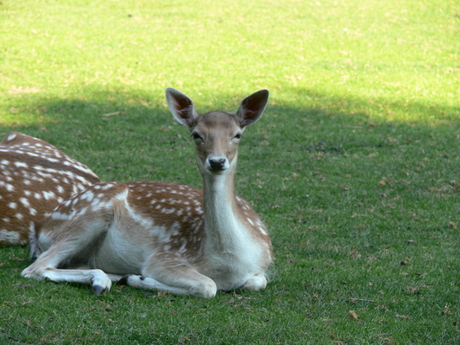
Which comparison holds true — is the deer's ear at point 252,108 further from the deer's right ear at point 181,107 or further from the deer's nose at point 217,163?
the deer's nose at point 217,163

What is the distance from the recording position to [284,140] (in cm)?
1090

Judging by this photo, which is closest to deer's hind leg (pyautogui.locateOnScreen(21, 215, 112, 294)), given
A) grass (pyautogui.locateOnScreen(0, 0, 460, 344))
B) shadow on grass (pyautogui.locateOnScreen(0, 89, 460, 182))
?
grass (pyautogui.locateOnScreen(0, 0, 460, 344))

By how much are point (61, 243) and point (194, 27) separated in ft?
45.2

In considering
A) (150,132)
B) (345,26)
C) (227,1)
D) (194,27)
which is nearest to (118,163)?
(150,132)

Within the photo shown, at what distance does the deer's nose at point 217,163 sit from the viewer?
4684 mm

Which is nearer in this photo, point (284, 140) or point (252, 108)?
point (252, 108)

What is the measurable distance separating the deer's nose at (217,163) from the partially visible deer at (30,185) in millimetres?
2220

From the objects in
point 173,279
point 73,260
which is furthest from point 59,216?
point 173,279

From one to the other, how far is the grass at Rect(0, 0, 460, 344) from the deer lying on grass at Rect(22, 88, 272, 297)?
173 mm

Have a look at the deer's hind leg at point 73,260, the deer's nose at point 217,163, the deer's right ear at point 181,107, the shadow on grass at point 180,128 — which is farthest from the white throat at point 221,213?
the shadow on grass at point 180,128

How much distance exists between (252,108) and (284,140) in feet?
18.0

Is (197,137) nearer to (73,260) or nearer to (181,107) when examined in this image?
(181,107)

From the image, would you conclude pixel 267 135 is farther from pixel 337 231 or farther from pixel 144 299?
pixel 144 299

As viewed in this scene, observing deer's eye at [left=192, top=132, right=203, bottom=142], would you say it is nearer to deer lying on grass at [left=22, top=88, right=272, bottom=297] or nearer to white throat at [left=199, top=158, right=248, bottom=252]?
deer lying on grass at [left=22, top=88, right=272, bottom=297]
